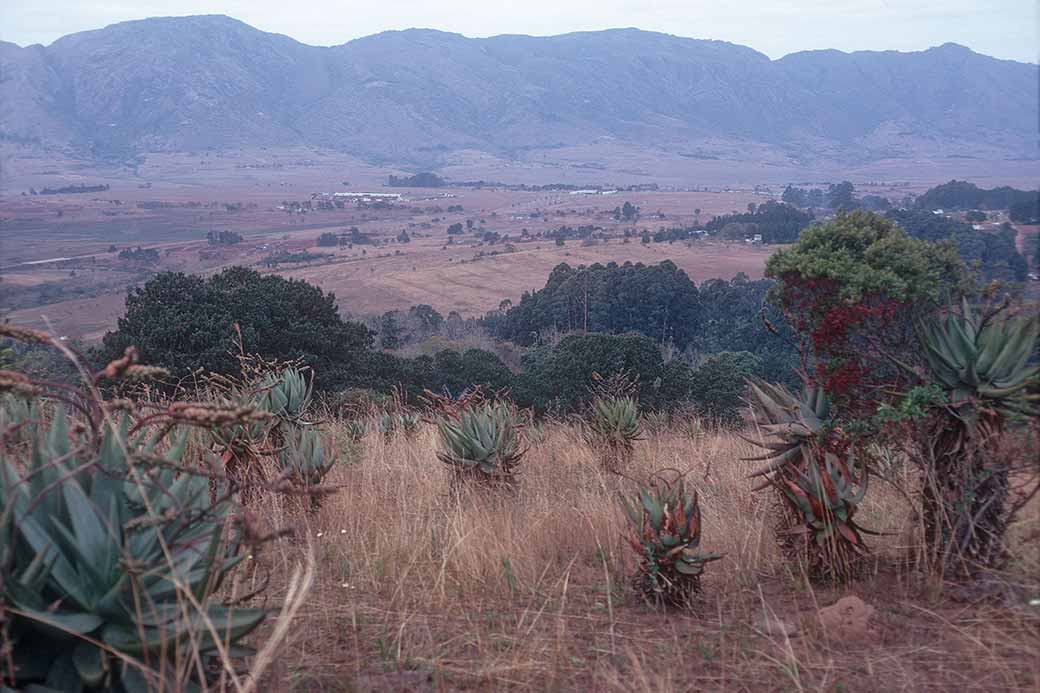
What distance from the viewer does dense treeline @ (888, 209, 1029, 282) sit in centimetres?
694

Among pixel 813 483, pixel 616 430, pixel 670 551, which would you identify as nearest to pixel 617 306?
pixel 616 430

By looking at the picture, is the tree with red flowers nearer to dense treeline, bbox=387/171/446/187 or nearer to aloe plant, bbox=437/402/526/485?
aloe plant, bbox=437/402/526/485

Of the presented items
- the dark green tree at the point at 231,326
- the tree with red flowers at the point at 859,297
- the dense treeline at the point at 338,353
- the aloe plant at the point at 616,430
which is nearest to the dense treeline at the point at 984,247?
the tree with red flowers at the point at 859,297

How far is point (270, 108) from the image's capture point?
550 feet

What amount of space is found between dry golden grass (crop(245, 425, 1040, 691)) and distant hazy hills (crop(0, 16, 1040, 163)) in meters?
90.2

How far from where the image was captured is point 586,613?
4.49 meters

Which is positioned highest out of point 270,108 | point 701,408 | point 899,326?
point 270,108

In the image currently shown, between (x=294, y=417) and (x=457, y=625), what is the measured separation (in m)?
3.24

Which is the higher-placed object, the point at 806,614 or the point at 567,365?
the point at 806,614

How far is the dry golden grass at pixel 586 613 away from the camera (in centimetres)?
373

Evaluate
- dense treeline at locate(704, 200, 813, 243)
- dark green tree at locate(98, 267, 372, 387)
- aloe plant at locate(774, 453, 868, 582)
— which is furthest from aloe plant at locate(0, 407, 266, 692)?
dense treeline at locate(704, 200, 813, 243)

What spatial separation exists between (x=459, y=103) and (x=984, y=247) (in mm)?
179023

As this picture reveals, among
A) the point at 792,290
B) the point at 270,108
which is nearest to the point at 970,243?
the point at 792,290

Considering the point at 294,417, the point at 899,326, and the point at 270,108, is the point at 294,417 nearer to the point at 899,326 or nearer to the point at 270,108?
the point at 899,326
